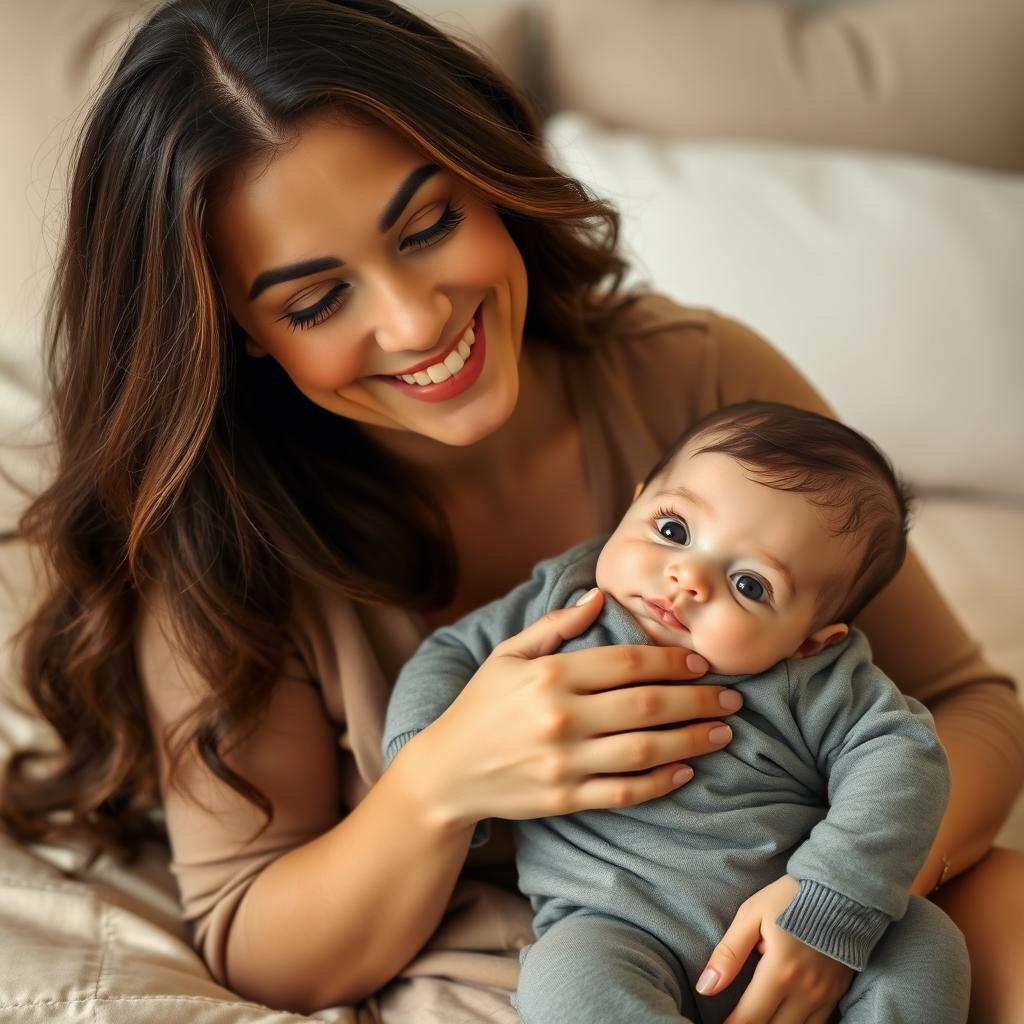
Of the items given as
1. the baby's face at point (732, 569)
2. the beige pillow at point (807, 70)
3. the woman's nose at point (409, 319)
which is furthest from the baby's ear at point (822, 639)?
the beige pillow at point (807, 70)

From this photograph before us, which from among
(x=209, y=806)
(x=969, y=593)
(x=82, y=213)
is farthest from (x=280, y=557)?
(x=969, y=593)

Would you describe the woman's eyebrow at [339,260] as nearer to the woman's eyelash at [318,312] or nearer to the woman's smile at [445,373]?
the woman's eyelash at [318,312]

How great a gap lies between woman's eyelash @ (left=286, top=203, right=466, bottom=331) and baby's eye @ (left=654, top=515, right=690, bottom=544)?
0.38 m

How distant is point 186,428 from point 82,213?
254 mm

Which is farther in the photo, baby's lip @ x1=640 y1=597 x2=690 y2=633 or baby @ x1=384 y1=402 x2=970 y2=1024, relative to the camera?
baby's lip @ x1=640 y1=597 x2=690 y2=633

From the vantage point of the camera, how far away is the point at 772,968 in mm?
1035

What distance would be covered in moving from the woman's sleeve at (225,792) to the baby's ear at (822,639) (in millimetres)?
599

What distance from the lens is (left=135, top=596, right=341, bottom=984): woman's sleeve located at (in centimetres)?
137

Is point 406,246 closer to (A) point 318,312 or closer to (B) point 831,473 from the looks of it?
(A) point 318,312

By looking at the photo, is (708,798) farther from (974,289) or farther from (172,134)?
(974,289)

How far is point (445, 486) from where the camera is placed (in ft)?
5.15

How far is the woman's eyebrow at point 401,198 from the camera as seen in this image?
1.17 m

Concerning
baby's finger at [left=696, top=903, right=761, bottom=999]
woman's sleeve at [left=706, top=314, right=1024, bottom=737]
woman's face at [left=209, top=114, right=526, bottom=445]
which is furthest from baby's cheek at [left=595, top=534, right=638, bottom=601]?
woman's sleeve at [left=706, top=314, right=1024, bottom=737]

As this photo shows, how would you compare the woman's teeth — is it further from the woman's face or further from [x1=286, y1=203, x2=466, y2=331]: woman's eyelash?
[x1=286, y1=203, x2=466, y2=331]: woman's eyelash
